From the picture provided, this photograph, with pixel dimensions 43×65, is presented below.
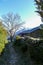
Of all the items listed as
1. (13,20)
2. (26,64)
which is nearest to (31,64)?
(26,64)

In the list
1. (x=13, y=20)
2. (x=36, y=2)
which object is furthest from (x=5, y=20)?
(x=36, y=2)

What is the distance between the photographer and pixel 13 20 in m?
55.1

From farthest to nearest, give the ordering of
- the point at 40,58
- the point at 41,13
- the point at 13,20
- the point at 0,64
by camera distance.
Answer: the point at 13,20, the point at 41,13, the point at 0,64, the point at 40,58

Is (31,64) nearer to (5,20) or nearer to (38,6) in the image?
(38,6)

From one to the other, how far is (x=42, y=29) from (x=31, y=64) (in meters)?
3.30

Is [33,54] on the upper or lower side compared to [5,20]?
lower

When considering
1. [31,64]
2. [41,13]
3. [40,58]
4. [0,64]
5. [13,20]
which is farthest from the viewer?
[13,20]

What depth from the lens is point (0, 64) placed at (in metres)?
13.5

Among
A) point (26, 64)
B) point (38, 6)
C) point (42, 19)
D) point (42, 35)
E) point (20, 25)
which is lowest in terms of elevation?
point (26, 64)

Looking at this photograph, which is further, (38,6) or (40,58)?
(38,6)

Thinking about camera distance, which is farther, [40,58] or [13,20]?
[13,20]

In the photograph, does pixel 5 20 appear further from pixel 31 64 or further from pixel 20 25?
pixel 31 64

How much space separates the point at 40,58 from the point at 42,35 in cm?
304

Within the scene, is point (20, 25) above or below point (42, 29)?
above
